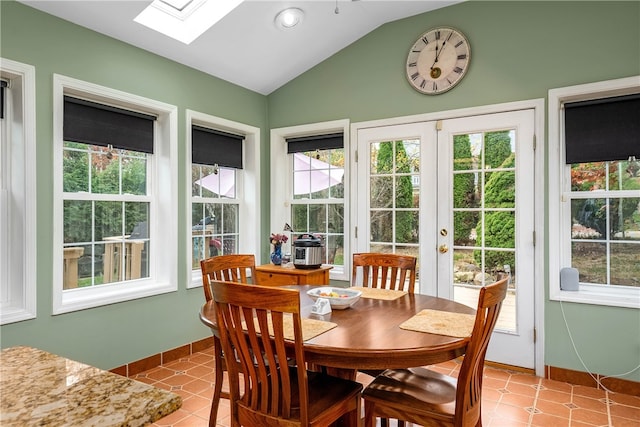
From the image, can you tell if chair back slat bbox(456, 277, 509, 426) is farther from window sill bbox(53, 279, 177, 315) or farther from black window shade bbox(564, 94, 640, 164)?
window sill bbox(53, 279, 177, 315)

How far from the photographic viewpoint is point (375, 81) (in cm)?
378

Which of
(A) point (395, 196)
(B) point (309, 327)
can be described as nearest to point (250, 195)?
(A) point (395, 196)

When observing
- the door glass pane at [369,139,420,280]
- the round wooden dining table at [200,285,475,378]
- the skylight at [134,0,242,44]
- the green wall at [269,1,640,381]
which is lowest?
the round wooden dining table at [200,285,475,378]

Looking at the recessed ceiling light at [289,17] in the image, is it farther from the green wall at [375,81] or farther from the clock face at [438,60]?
the clock face at [438,60]

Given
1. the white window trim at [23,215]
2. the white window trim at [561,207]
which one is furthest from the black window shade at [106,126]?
the white window trim at [561,207]

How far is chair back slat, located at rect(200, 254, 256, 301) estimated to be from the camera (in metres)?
2.45

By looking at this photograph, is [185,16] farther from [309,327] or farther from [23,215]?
[309,327]

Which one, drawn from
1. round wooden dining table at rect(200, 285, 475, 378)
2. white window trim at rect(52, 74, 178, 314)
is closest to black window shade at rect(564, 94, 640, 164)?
round wooden dining table at rect(200, 285, 475, 378)

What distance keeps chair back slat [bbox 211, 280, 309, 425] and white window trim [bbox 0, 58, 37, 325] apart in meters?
1.67

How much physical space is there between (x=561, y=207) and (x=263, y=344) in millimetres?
2692

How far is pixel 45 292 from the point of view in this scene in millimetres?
2611

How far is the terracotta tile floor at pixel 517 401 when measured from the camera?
243cm

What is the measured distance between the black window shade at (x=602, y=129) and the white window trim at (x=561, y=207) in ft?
0.18

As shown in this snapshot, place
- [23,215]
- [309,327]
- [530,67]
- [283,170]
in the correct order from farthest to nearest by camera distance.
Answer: [283,170], [530,67], [23,215], [309,327]
